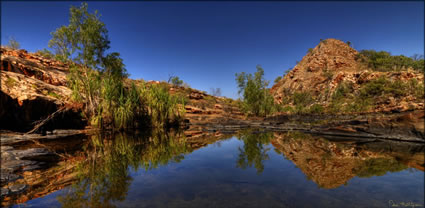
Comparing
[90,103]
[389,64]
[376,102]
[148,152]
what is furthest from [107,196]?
[389,64]

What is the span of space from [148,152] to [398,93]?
44904 mm

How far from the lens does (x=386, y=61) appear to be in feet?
186

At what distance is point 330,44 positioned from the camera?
77312 millimetres

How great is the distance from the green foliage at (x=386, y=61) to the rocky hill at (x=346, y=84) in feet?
6.14

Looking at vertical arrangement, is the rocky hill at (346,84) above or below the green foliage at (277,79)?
below

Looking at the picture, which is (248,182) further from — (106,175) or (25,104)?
(25,104)

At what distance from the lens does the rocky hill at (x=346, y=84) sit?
106 ft

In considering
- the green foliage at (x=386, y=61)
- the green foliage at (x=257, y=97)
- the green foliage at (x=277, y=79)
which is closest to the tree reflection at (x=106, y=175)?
the green foliage at (x=257, y=97)

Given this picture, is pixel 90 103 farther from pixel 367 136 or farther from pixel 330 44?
pixel 330 44

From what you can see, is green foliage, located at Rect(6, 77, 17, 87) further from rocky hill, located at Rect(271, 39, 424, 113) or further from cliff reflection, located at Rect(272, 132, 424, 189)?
rocky hill, located at Rect(271, 39, 424, 113)

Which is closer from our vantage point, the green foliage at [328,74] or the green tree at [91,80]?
the green tree at [91,80]

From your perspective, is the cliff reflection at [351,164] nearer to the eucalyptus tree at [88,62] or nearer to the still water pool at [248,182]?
the still water pool at [248,182]

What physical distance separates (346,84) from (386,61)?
22968 mm

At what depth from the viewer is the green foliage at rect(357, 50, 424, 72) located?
52.5 m
